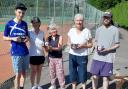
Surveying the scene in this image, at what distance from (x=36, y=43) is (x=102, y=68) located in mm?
1406

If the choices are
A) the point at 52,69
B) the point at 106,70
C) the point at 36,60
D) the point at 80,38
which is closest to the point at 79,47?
the point at 80,38

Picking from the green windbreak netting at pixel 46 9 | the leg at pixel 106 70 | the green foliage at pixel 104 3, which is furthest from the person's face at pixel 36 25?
the green foliage at pixel 104 3

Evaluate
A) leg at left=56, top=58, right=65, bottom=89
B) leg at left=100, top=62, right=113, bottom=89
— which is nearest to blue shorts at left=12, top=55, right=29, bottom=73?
leg at left=56, top=58, right=65, bottom=89

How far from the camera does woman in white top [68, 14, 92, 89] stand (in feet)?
29.4

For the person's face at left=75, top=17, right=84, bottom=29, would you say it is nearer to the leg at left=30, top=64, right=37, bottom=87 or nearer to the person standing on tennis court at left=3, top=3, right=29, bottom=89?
the person standing on tennis court at left=3, top=3, right=29, bottom=89

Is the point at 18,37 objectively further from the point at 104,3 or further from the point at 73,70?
the point at 104,3

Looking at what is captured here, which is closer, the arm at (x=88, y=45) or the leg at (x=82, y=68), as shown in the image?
the arm at (x=88, y=45)

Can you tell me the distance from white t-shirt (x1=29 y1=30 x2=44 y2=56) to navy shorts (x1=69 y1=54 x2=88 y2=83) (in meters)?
0.64

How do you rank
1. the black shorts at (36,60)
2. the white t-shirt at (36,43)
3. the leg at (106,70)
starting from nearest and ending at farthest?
the leg at (106,70)
the white t-shirt at (36,43)
the black shorts at (36,60)

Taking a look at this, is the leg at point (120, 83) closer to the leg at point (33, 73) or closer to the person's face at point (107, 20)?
the person's face at point (107, 20)

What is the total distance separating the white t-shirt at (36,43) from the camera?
9.10 meters

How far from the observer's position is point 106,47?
8.81m

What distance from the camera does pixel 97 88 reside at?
9.88 m

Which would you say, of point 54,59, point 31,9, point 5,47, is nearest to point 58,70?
point 54,59
